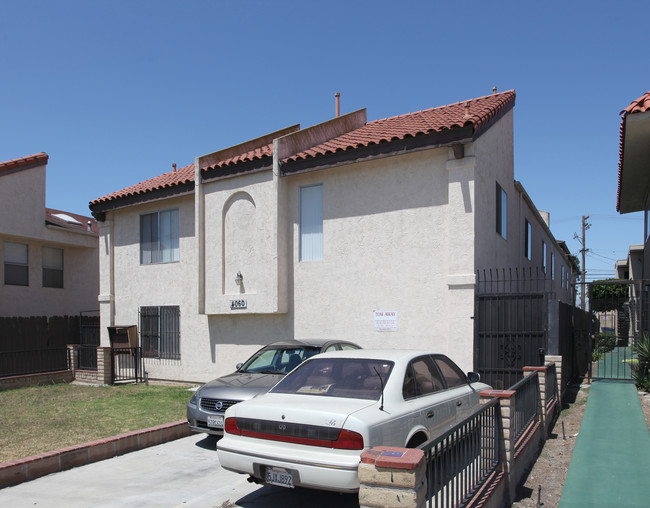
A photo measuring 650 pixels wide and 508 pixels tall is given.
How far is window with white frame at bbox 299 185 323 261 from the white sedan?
6.33m

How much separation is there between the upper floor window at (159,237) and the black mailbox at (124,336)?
193cm

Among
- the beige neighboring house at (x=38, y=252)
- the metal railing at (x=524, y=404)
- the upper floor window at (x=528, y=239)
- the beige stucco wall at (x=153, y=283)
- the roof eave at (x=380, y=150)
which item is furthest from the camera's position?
the beige neighboring house at (x=38, y=252)

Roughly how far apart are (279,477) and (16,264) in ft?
58.9

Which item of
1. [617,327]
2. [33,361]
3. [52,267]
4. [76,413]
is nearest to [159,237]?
[33,361]

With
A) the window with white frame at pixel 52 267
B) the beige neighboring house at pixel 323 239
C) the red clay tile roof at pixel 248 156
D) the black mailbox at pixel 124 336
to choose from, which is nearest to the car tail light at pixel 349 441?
the beige neighboring house at pixel 323 239

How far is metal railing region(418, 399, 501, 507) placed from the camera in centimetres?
395

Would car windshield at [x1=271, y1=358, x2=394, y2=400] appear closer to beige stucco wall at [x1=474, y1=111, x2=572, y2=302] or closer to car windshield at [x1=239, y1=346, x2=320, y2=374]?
car windshield at [x1=239, y1=346, x2=320, y2=374]

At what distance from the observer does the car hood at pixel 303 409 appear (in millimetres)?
4734

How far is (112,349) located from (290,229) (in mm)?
6273

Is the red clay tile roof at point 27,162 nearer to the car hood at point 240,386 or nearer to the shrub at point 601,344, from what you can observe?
the car hood at point 240,386

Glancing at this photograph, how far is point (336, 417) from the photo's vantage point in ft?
15.4

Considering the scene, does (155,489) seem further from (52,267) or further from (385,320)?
(52,267)

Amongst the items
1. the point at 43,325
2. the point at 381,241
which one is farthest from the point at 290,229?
the point at 43,325

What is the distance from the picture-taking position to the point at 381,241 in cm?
1139
